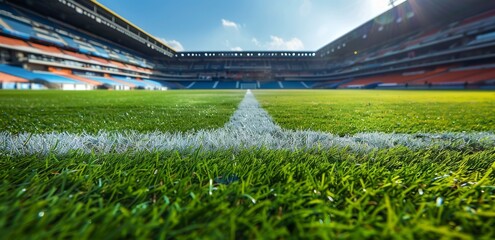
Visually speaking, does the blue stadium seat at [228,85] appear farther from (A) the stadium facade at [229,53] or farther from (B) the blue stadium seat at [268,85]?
(B) the blue stadium seat at [268,85]

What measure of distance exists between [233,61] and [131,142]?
4906 cm

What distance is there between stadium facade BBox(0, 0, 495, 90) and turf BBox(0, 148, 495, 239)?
894 inches

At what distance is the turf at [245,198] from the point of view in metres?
0.37

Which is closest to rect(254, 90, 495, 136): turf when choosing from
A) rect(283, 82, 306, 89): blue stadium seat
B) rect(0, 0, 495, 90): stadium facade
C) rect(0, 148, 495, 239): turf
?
rect(0, 148, 495, 239): turf

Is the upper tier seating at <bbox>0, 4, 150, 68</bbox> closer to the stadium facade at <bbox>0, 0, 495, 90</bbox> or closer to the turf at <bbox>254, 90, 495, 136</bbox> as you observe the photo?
the stadium facade at <bbox>0, 0, 495, 90</bbox>

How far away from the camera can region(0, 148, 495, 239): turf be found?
1.23 feet

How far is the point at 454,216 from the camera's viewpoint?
45 centimetres

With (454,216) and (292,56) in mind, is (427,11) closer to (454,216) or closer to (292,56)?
(292,56)

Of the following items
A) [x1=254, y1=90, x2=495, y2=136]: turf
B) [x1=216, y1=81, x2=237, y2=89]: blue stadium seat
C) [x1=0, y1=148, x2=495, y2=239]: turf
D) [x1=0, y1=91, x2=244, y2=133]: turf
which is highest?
[x1=216, y1=81, x2=237, y2=89]: blue stadium seat

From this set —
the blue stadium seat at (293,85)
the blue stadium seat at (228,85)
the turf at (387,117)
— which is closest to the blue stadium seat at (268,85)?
the blue stadium seat at (293,85)

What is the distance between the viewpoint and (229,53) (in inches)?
1850

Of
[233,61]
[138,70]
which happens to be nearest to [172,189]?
[138,70]

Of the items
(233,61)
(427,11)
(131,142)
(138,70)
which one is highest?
(427,11)

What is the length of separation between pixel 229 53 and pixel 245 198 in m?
49.1
